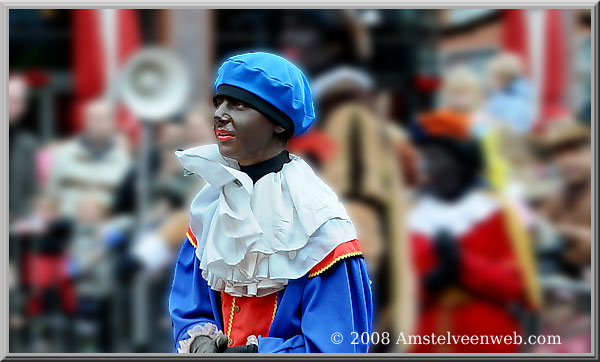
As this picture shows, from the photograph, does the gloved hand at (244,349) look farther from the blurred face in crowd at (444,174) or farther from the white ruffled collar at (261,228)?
the blurred face in crowd at (444,174)

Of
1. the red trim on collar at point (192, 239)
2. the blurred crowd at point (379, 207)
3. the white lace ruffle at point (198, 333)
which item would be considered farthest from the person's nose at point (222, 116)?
the blurred crowd at point (379, 207)

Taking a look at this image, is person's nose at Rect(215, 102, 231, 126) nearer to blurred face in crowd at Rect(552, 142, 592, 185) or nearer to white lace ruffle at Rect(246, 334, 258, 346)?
white lace ruffle at Rect(246, 334, 258, 346)

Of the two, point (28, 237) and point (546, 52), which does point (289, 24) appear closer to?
point (546, 52)

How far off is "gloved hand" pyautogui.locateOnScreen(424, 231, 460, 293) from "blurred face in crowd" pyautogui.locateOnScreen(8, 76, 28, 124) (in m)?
2.50

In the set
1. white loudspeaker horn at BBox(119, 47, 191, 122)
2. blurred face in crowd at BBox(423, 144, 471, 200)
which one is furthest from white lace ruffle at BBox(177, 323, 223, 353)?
white loudspeaker horn at BBox(119, 47, 191, 122)

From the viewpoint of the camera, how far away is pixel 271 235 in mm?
2848

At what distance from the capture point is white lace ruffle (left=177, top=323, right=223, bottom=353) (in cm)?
291

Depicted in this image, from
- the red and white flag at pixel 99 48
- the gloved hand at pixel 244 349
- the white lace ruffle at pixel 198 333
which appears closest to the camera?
the gloved hand at pixel 244 349

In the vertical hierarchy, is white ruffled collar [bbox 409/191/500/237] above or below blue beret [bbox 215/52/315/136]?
below

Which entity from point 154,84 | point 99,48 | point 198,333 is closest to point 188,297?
point 198,333

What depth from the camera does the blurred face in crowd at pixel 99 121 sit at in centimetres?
589

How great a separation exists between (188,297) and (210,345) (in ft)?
0.77

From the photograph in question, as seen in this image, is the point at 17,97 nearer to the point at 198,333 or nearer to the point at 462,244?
the point at 462,244

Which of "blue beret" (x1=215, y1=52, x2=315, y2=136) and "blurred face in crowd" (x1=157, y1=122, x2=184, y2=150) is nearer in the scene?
"blue beret" (x1=215, y1=52, x2=315, y2=136)
